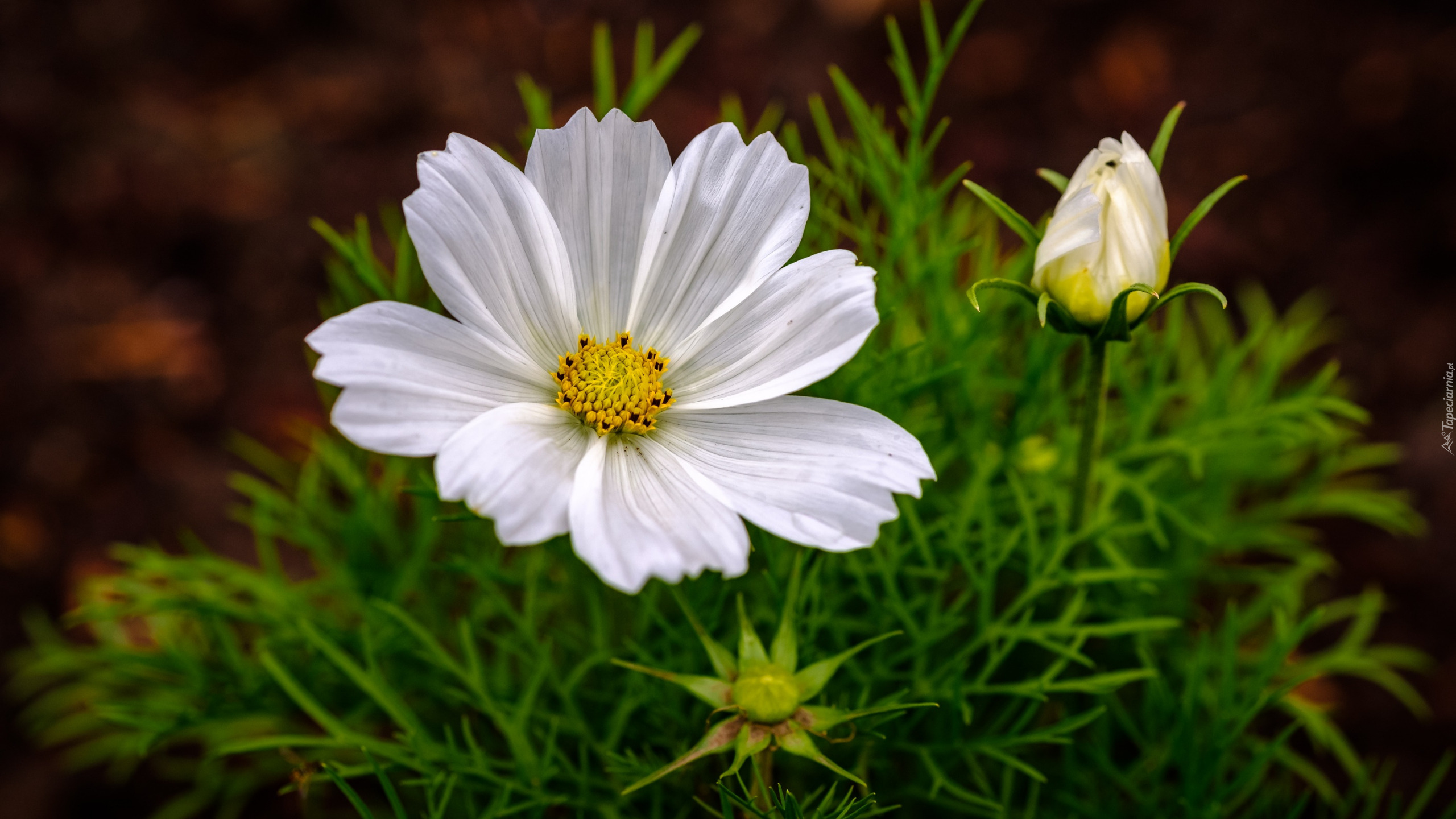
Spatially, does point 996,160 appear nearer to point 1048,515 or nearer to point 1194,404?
point 1194,404

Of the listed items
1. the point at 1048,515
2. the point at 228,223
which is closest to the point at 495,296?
the point at 1048,515

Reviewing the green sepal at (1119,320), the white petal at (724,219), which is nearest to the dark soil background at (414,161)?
the white petal at (724,219)

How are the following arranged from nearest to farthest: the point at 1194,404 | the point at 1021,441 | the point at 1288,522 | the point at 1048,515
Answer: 1. the point at 1021,441
2. the point at 1048,515
3. the point at 1194,404
4. the point at 1288,522

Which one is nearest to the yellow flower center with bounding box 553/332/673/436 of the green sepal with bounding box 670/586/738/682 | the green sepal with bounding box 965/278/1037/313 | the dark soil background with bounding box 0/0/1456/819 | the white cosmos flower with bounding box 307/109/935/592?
the white cosmos flower with bounding box 307/109/935/592

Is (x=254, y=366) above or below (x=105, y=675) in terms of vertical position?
above

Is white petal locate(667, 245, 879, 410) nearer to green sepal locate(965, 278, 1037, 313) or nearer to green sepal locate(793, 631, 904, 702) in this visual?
green sepal locate(965, 278, 1037, 313)

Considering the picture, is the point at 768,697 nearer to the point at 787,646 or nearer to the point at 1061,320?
the point at 787,646
